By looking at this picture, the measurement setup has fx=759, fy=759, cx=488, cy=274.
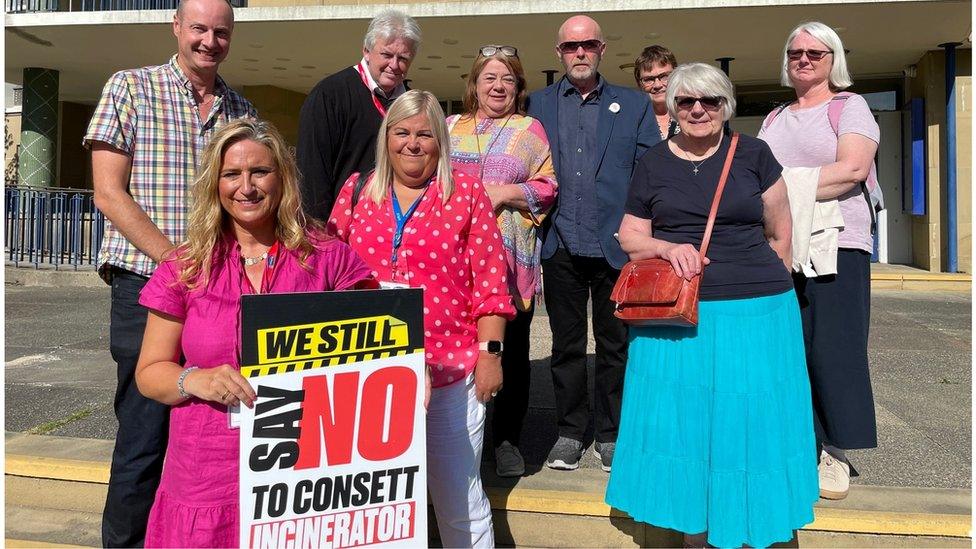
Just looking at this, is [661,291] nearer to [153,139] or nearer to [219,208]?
[219,208]

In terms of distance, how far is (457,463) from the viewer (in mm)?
2654

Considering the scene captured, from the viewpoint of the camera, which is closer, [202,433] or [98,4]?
[202,433]

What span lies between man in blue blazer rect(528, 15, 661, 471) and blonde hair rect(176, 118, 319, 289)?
4.92 ft

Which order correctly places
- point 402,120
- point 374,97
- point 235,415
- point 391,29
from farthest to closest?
1. point 374,97
2. point 391,29
3. point 402,120
4. point 235,415

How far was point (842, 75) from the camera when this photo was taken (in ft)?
10.5

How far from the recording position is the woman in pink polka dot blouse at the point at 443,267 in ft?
8.38

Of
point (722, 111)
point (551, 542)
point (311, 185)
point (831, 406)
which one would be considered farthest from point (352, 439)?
point (831, 406)

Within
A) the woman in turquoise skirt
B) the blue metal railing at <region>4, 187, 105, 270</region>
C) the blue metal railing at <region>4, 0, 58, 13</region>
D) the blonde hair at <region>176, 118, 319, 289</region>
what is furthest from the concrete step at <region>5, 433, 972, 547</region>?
the blue metal railing at <region>4, 0, 58, 13</region>

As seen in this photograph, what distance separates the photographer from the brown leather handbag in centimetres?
265

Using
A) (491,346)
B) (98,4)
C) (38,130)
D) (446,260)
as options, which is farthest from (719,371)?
(98,4)

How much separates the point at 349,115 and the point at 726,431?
1.91 m

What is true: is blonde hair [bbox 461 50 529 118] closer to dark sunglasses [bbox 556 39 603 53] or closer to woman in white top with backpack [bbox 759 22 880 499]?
dark sunglasses [bbox 556 39 603 53]

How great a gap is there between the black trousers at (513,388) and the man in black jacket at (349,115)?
1052 millimetres

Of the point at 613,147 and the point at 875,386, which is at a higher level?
the point at 613,147
